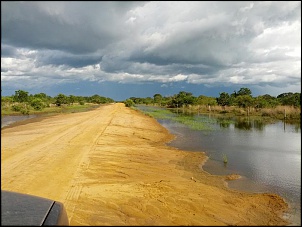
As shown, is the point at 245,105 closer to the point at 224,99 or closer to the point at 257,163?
the point at 224,99

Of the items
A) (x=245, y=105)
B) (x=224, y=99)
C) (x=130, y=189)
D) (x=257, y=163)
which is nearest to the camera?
(x=130, y=189)

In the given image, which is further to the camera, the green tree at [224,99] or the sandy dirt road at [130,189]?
the green tree at [224,99]

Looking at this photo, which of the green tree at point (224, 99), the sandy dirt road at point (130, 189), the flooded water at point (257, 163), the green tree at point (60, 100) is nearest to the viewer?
the sandy dirt road at point (130, 189)

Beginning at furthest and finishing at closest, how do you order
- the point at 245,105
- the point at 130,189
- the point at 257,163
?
1. the point at 245,105
2. the point at 257,163
3. the point at 130,189

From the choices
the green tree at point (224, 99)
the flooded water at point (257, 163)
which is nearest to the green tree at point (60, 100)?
the green tree at point (224, 99)

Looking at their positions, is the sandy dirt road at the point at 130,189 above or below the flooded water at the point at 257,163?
above

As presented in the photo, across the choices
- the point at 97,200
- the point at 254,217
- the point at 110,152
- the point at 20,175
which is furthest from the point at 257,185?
the point at 20,175

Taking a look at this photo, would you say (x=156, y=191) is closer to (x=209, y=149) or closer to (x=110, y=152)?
(x=110, y=152)

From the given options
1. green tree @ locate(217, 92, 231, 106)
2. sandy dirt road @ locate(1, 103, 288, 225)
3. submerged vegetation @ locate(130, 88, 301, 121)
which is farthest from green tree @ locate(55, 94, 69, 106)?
sandy dirt road @ locate(1, 103, 288, 225)

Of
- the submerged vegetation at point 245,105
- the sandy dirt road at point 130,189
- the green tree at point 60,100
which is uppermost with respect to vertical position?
the green tree at point 60,100

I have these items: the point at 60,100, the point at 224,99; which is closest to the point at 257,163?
the point at 224,99

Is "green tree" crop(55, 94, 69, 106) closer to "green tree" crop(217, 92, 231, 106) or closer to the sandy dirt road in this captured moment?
"green tree" crop(217, 92, 231, 106)

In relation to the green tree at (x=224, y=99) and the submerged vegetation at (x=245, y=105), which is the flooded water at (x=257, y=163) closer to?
the submerged vegetation at (x=245, y=105)

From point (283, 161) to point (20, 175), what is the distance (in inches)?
415
